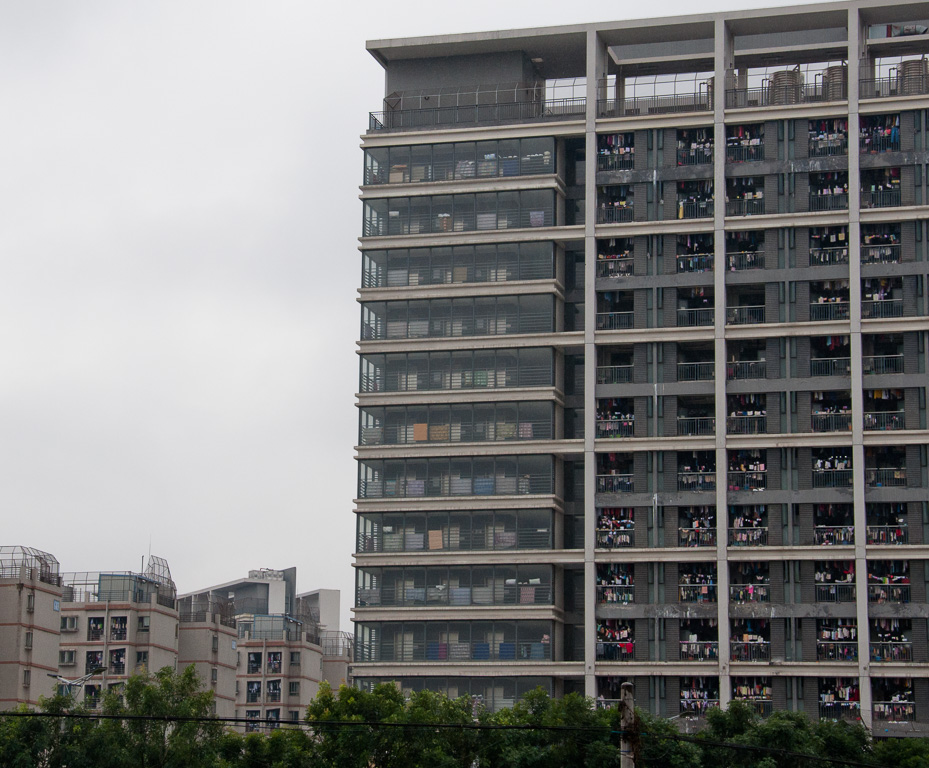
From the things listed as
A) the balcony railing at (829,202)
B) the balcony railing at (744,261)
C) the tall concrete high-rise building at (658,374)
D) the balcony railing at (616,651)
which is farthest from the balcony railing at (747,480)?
the balcony railing at (829,202)

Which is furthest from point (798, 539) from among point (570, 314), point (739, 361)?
point (570, 314)

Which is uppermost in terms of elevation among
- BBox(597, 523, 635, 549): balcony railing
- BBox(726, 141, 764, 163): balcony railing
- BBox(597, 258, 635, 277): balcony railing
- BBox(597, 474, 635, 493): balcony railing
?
BBox(726, 141, 764, 163): balcony railing

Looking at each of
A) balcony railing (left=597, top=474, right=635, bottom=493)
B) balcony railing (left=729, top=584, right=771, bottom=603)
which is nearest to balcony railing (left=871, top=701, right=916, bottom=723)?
balcony railing (left=729, top=584, right=771, bottom=603)

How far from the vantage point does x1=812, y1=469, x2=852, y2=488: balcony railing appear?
348ft

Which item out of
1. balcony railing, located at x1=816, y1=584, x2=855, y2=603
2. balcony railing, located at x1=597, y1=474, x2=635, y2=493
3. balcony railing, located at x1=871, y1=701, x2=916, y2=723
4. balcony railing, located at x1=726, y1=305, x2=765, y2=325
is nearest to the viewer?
balcony railing, located at x1=871, y1=701, x2=916, y2=723

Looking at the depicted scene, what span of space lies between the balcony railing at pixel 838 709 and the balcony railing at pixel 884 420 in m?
16.5

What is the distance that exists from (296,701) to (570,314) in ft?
269

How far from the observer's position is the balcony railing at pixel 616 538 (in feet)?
356

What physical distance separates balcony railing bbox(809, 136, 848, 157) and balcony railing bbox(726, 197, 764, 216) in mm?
4400

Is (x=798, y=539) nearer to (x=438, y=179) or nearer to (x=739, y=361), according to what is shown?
(x=739, y=361)

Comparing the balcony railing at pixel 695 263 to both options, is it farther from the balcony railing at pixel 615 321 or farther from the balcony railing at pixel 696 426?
the balcony railing at pixel 696 426

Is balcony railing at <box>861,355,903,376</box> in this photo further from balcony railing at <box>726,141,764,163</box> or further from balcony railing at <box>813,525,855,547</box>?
balcony railing at <box>726,141,764,163</box>

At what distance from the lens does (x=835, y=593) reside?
104875 mm

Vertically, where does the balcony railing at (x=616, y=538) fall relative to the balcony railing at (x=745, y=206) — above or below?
below
